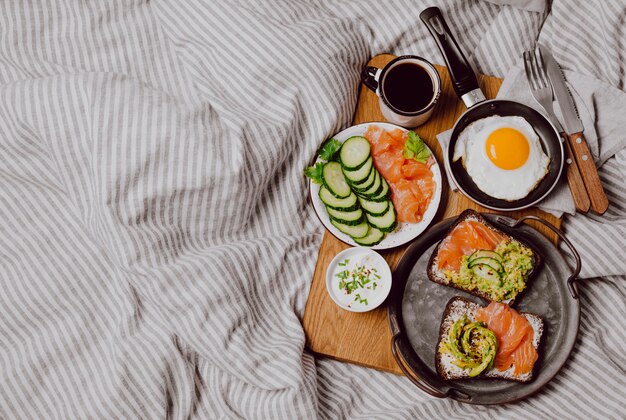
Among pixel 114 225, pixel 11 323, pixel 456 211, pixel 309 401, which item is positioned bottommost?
pixel 11 323

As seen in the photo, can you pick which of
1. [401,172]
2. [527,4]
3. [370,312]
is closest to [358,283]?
[370,312]

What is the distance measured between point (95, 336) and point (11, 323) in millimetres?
341

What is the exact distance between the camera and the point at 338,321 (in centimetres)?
230

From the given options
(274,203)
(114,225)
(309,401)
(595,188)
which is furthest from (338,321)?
(595,188)

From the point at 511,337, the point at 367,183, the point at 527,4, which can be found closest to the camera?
the point at 511,337

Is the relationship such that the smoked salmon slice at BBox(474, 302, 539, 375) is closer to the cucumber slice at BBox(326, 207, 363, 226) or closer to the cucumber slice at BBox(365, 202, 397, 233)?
the cucumber slice at BBox(365, 202, 397, 233)

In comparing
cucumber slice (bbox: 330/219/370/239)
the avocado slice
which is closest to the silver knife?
the avocado slice

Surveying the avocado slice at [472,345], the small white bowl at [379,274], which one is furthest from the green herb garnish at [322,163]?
the avocado slice at [472,345]

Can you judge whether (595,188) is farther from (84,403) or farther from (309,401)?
(84,403)

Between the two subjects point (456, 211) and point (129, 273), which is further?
point (456, 211)

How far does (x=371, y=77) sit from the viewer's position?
2.31 metres

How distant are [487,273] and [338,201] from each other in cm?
67

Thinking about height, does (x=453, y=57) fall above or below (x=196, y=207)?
above

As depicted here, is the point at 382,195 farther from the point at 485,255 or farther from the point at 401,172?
the point at 485,255
